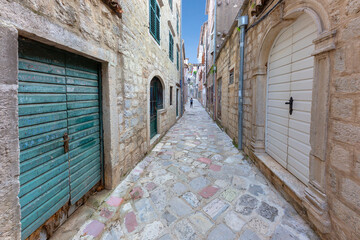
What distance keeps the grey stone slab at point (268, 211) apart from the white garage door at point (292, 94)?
66cm

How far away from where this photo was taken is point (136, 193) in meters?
2.51

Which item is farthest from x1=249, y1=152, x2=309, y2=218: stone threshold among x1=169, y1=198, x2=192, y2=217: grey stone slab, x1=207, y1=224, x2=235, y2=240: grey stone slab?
x1=169, y1=198, x2=192, y2=217: grey stone slab

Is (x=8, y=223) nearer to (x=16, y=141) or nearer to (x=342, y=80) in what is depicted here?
(x=16, y=141)

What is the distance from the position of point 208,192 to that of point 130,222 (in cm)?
126

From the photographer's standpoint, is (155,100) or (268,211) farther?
(155,100)

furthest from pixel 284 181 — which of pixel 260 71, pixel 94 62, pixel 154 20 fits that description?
pixel 154 20

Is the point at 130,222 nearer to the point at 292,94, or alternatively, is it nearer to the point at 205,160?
the point at 205,160

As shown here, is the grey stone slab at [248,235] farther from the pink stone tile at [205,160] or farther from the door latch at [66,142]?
the door latch at [66,142]

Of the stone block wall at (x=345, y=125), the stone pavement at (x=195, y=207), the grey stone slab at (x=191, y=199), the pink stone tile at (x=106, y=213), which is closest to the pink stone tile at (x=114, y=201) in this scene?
the stone pavement at (x=195, y=207)

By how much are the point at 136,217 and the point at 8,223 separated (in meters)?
1.24

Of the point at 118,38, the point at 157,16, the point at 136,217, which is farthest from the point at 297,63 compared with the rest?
the point at 157,16

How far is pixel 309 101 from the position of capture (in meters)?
2.13

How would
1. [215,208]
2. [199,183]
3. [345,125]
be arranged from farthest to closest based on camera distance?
1. [199,183]
2. [215,208]
3. [345,125]

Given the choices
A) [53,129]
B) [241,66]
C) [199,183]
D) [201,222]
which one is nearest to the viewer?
[53,129]
